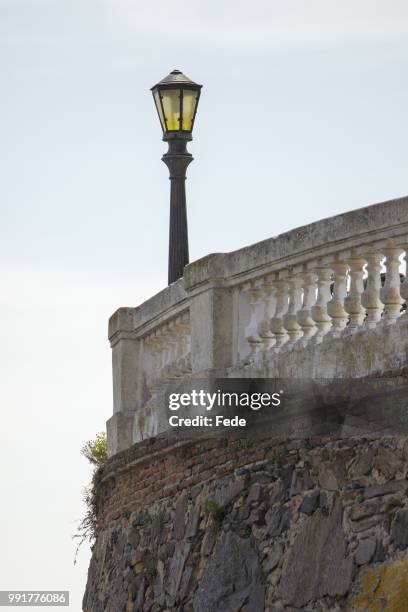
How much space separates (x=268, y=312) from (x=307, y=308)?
0.80 metres

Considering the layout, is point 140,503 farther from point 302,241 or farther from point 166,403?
point 302,241

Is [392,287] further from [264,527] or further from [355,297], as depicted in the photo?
[264,527]

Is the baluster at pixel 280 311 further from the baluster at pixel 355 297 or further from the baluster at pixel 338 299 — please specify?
the baluster at pixel 355 297

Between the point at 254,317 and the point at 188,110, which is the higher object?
the point at 188,110

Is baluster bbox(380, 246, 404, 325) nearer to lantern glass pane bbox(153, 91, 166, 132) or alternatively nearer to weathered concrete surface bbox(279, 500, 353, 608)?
weathered concrete surface bbox(279, 500, 353, 608)

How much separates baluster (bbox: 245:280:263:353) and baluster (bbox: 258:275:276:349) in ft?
0.32

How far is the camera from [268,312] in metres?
13.4

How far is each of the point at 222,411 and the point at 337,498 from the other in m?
2.01

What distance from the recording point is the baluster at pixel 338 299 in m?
12.2

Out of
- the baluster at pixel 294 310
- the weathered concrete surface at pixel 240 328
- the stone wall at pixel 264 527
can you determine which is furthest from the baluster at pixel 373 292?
the baluster at pixel 294 310

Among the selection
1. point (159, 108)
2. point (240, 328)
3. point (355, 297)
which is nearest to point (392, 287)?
point (355, 297)

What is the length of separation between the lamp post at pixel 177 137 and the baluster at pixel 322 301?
4.47m

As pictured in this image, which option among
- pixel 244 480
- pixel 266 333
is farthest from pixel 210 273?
pixel 244 480

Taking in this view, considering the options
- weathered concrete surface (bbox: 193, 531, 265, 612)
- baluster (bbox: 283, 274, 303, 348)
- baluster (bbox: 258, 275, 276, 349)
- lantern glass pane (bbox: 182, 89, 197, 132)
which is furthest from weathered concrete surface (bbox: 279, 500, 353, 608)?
lantern glass pane (bbox: 182, 89, 197, 132)
